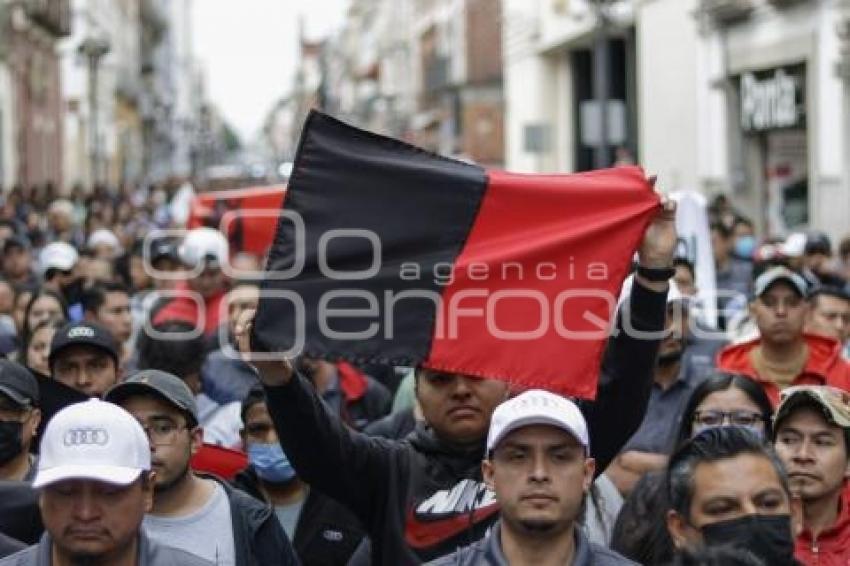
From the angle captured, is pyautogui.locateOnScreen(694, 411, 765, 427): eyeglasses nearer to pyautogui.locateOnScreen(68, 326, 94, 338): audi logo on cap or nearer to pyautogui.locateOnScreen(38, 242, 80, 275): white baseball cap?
pyautogui.locateOnScreen(68, 326, 94, 338): audi logo on cap

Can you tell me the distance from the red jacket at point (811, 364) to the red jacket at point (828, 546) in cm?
198

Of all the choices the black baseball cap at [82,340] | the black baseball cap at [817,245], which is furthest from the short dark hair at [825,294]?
the black baseball cap at [82,340]

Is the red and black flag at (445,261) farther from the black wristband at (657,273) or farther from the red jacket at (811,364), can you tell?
the red jacket at (811,364)

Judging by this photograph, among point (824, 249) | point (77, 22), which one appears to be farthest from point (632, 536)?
point (77, 22)

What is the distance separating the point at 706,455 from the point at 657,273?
3.19 ft

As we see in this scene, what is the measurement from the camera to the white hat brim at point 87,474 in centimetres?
483

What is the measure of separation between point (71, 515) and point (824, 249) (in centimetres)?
1034

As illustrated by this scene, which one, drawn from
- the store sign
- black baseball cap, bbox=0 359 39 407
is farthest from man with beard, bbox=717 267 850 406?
the store sign

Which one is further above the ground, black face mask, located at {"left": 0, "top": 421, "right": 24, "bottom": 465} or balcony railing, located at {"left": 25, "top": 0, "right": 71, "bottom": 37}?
balcony railing, located at {"left": 25, "top": 0, "right": 71, "bottom": 37}

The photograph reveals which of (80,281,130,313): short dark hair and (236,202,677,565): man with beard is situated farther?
(80,281,130,313): short dark hair

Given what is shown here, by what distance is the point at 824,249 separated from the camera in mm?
14414

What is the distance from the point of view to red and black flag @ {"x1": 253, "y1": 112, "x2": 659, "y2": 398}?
19.7 ft

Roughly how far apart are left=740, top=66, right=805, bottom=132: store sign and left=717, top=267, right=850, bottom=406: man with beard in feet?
57.1

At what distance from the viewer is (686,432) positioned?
685 cm
